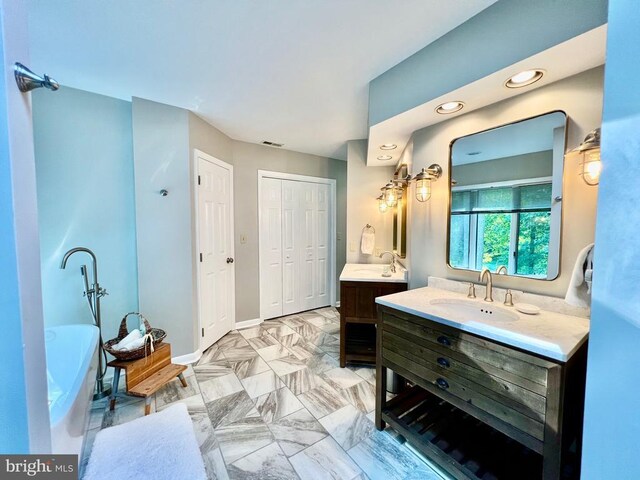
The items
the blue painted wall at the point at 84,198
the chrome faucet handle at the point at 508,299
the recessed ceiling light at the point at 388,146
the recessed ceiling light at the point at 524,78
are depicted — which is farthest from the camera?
the recessed ceiling light at the point at 388,146

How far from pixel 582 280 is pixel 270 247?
10.0 ft

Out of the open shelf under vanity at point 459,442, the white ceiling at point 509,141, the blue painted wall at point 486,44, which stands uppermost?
the blue painted wall at point 486,44

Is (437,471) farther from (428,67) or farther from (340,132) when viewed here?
(340,132)

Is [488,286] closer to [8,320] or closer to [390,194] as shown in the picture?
[390,194]

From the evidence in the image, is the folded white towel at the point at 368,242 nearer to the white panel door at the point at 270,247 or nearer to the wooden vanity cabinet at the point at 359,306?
the wooden vanity cabinet at the point at 359,306

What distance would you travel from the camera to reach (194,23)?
1.35 m

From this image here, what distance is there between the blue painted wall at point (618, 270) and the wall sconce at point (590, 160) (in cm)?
60

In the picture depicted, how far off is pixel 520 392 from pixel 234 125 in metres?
3.06

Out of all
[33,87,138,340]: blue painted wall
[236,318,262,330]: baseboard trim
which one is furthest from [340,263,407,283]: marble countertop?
[33,87,138,340]: blue painted wall

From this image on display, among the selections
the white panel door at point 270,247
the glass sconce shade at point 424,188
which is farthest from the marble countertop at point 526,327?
the white panel door at point 270,247

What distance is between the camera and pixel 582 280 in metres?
1.14

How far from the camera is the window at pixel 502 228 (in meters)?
1.41

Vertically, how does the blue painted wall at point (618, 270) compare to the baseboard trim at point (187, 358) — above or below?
above

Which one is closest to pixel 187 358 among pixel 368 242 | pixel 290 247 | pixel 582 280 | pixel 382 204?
pixel 290 247
